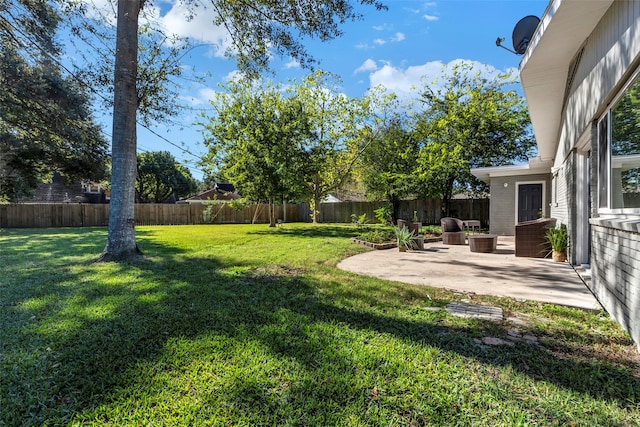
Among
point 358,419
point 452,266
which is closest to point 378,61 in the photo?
point 452,266

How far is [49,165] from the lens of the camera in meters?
14.8

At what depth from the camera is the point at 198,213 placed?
21.6 meters

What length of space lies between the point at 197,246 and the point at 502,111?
16.1 meters

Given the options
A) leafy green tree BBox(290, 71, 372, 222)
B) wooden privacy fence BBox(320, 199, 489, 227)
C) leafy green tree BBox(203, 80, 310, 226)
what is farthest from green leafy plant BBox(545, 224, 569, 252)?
wooden privacy fence BBox(320, 199, 489, 227)

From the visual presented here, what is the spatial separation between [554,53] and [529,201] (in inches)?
322

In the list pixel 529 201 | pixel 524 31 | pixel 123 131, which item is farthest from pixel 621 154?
pixel 529 201

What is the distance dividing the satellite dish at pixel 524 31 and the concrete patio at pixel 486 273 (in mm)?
4065

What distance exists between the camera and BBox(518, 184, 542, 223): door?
1092cm

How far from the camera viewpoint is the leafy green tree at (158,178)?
100 ft

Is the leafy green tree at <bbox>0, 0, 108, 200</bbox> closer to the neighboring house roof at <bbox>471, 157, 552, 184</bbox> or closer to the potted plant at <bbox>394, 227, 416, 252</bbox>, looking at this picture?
the potted plant at <bbox>394, 227, 416, 252</bbox>

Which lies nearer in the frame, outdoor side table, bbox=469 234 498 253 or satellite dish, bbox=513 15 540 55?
satellite dish, bbox=513 15 540 55

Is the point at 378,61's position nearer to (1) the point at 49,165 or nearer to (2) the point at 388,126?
(2) the point at 388,126

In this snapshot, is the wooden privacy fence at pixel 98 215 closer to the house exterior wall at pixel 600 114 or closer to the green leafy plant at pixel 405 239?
the green leafy plant at pixel 405 239

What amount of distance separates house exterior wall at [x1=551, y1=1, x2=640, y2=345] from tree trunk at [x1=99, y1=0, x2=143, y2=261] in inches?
275
